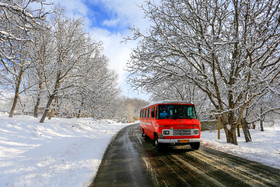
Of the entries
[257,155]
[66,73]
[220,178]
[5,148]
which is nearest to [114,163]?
[220,178]

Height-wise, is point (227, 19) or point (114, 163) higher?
point (227, 19)

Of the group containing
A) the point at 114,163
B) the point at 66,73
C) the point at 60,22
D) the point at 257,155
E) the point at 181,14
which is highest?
the point at 60,22

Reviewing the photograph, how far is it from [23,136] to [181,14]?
1203 centimetres

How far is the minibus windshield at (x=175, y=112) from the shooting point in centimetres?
789

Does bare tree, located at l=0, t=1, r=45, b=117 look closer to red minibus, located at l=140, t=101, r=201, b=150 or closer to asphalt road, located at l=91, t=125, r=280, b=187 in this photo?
asphalt road, located at l=91, t=125, r=280, b=187

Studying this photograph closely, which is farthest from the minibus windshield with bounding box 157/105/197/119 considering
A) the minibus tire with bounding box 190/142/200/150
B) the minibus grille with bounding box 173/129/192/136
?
the minibus tire with bounding box 190/142/200/150

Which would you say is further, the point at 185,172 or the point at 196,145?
the point at 196,145

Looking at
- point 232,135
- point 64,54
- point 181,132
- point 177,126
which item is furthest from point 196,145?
point 64,54

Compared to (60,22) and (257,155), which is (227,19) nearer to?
(257,155)

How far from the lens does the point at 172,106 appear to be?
8117 millimetres

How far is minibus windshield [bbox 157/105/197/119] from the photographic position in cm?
789

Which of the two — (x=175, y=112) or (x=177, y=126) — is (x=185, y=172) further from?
(x=175, y=112)

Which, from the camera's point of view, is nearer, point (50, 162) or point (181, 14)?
point (50, 162)

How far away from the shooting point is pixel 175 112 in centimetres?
796
